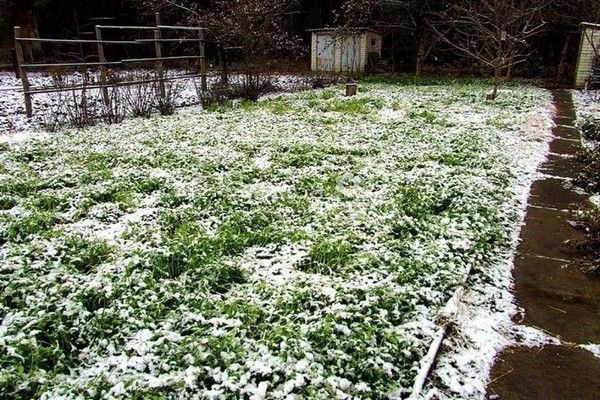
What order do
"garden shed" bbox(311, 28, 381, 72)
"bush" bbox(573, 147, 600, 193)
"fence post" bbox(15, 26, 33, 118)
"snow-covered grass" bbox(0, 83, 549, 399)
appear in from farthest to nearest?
"garden shed" bbox(311, 28, 381, 72), "fence post" bbox(15, 26, 33, 118), "bush" bbox(573, 147, 600, 193), "snow-covered grass" bbox(0, 83, 549, 399)

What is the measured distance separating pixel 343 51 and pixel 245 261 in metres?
20.5

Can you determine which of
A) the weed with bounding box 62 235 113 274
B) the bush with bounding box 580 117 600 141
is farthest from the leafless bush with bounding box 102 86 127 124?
the bush with bounding box 580 117 600 141

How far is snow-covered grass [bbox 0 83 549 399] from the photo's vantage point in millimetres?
2383

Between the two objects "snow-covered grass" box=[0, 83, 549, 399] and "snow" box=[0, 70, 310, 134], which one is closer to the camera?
"snow-covered grass" box=[0, 83, 549, 399]

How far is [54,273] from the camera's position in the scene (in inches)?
129

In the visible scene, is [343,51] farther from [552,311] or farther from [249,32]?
[552,311]

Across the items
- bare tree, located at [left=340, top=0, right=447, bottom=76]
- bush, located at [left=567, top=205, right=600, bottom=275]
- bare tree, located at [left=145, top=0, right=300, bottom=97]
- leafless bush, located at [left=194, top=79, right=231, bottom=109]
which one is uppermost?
bare tree, located at [left=340, top=0, right=447, bottom=76]

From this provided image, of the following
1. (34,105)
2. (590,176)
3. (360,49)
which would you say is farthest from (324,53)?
(590,176)

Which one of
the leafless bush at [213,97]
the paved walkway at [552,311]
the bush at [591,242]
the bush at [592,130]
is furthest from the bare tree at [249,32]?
the bush at [591,242]

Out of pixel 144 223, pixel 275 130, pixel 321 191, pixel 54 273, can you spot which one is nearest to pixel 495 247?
pixel 321 191

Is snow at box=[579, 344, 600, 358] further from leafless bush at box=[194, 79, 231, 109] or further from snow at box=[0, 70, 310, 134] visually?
leafless bush at box=[194, 79, 231, 109]

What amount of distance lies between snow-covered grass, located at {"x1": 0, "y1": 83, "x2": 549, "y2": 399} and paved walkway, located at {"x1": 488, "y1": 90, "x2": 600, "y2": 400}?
176 millimetres

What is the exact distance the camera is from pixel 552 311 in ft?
10.0

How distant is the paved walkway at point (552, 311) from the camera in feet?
7.86
